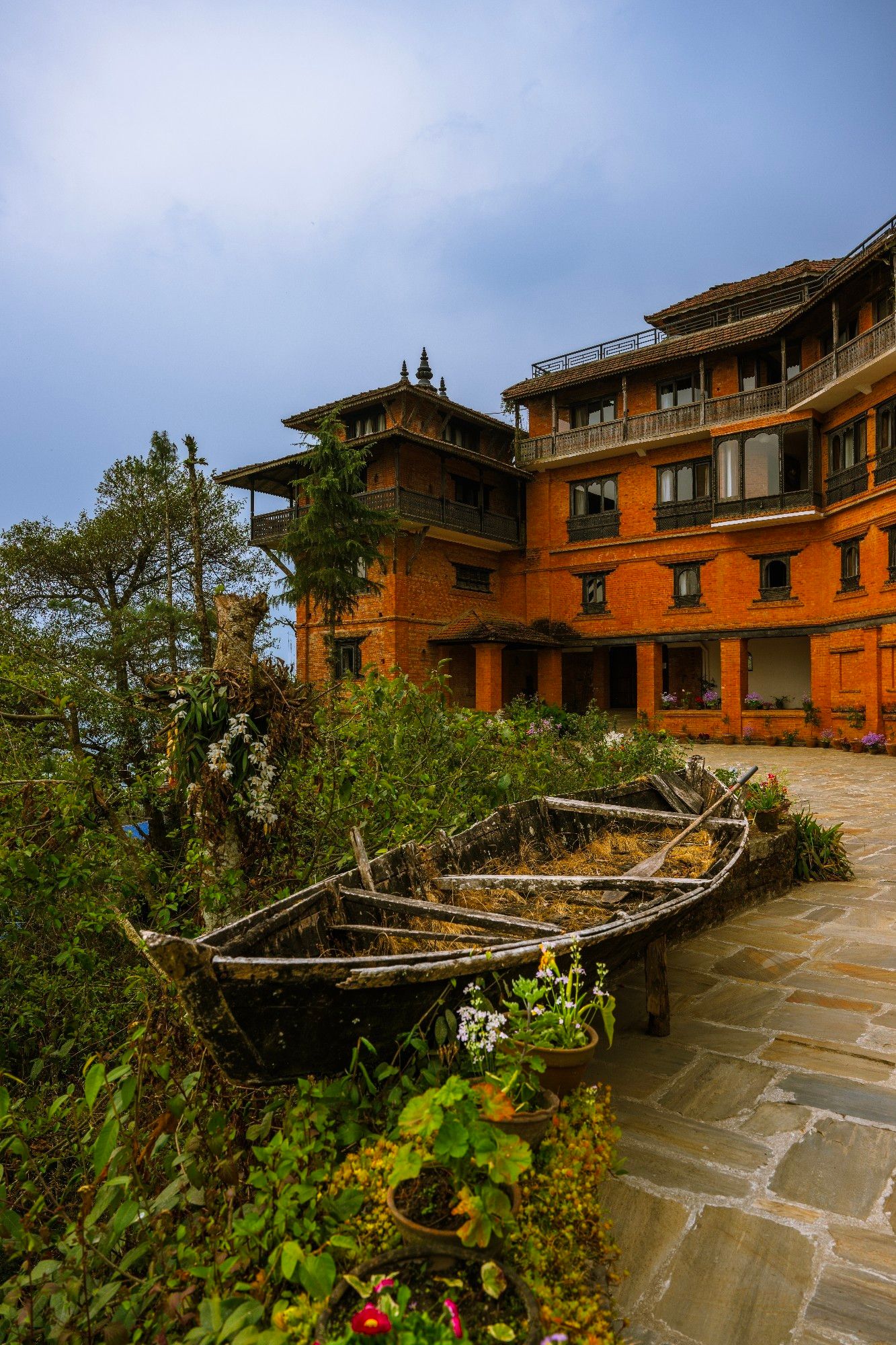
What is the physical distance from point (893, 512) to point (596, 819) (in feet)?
53.6

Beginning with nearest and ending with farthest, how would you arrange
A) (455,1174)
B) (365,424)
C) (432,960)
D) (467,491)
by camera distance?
(455,1174) < (432,960) < (365,424) < (467,491)

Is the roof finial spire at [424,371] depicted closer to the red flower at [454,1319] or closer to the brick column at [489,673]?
the brick column at [489,673]

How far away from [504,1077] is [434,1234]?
0.50 meters

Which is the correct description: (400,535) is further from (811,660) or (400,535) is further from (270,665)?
(270,665)

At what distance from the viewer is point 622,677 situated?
30.4 meters

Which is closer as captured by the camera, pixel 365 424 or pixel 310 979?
pixel 310 979

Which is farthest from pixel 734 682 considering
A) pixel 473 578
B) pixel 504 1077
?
pixel 504 1077

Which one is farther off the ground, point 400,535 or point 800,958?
point 400,535

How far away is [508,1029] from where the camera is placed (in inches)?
116

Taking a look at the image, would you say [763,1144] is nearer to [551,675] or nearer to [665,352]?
[551,675]

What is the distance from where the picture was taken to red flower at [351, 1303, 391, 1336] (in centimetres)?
178

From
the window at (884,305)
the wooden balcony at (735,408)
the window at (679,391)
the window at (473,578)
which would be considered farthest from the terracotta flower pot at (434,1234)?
the window at (679,391)

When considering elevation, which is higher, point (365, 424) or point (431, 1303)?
point (365, 424)

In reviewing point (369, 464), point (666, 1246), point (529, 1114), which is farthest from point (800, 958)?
point (369, 464)
